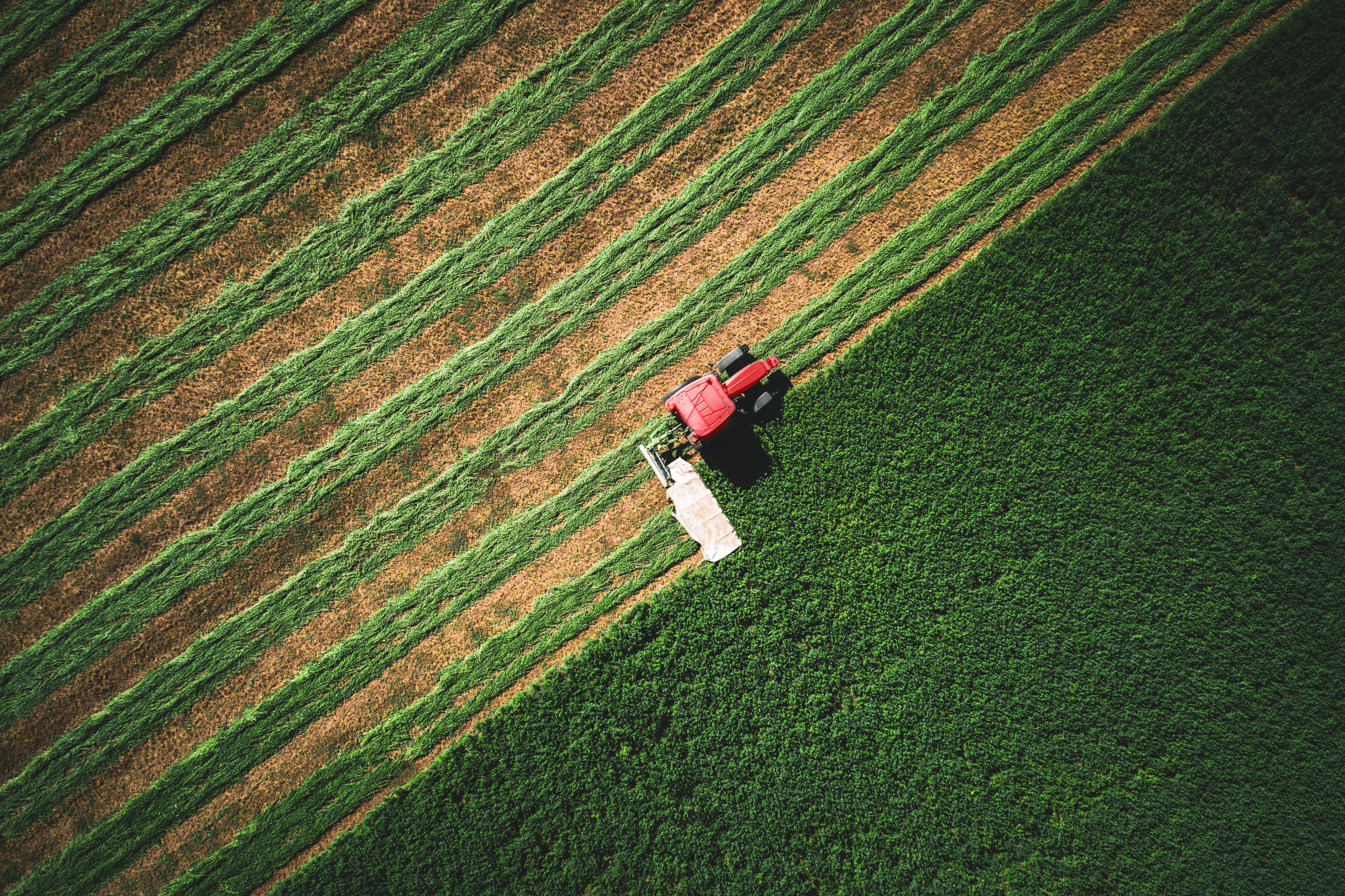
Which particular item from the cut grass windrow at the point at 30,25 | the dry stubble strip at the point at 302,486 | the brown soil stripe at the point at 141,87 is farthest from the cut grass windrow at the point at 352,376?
the cut grass windrow at the point at 30,25

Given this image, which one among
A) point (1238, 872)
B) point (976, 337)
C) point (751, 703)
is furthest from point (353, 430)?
point (1238, 872)

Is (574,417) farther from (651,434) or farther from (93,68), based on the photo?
(93,68)

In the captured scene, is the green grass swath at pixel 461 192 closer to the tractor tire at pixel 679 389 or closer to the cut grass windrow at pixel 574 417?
the cut grass windrow at pixel 574 417

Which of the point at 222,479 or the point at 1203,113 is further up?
the point at 222,479

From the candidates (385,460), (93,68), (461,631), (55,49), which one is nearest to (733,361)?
(385,460)

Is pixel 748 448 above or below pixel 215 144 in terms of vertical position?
below

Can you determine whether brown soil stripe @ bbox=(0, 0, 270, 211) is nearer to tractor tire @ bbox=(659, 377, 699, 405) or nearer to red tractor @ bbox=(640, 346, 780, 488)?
tractor tire @ bbox=(659, 377, 699, 405)

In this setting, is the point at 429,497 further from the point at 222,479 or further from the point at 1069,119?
the point at 1069,119
